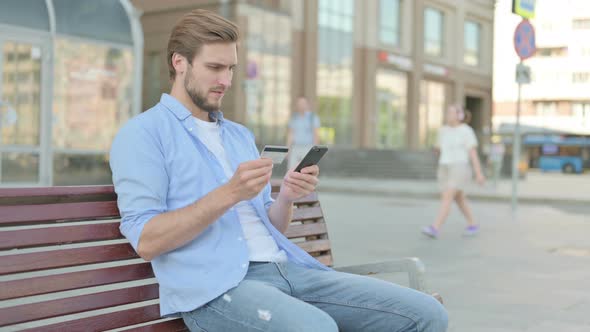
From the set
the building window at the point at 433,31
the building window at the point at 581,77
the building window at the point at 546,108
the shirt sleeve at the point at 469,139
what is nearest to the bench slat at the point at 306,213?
the shirt sleeve at the point at 469,139

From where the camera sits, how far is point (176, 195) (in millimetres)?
2637

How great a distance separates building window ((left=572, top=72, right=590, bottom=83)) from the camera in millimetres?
80000

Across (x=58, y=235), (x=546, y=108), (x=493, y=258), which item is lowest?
(x=493, y=258)

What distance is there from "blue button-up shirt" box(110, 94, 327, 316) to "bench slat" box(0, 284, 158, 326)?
11 centimetres

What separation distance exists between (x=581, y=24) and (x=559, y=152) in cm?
2976

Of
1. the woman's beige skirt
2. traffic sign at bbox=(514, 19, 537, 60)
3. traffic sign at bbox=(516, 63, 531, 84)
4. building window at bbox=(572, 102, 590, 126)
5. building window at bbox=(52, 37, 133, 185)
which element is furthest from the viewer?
building window at bbox=(572, 102, 590, 126)

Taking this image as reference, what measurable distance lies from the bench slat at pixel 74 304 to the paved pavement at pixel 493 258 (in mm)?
2550

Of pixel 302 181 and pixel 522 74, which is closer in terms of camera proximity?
pixel 302 181

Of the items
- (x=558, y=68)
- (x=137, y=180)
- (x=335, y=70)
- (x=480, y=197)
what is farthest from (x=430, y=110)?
(x=137, y=180)

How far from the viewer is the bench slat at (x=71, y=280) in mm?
2355

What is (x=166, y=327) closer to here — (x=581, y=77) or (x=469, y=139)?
(x=469, y=139)

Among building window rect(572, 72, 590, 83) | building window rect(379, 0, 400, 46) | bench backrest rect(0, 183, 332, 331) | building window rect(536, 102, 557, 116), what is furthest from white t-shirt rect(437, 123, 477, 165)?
building window rect(536, 102, 557, 116)

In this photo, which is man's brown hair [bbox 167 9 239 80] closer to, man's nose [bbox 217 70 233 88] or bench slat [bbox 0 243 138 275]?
man's nose [bbox 217 70 233 88]

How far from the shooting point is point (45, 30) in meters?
13.3
